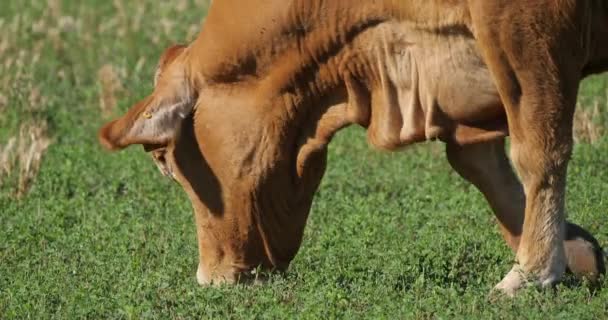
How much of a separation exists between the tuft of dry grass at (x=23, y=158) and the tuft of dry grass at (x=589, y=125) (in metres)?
3.69

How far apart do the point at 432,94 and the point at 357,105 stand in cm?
43

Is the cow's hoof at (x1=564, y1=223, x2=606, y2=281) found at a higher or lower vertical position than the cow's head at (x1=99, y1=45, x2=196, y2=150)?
lower

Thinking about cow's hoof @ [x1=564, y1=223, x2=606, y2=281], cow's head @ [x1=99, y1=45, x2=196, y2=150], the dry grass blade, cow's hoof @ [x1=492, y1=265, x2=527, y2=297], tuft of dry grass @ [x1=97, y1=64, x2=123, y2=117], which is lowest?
tuft of dry grass @ [x1=97, y1=64, x2=123, y2=117]

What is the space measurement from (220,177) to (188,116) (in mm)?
362

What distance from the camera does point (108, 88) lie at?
13.8 m

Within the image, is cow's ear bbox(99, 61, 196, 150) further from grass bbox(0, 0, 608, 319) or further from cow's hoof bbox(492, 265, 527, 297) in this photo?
cow's hoof bbox(492, 265, 527, 297)

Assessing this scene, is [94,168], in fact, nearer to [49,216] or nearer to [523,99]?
[49,216]

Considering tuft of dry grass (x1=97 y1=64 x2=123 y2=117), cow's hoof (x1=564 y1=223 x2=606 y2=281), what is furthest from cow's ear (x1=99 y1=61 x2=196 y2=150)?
tuft of dry grass (x1=97 y1=64 x2=123 y2=117)

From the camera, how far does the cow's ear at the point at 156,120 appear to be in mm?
8852

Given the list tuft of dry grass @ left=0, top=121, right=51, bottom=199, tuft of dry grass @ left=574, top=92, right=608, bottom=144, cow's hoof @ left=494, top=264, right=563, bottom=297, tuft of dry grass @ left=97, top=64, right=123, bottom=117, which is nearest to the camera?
cow's hoof @ left=494, top=264, right=563, bottom=297

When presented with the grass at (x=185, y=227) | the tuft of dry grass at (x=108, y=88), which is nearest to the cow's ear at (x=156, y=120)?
the grass at (x=185, y=227)

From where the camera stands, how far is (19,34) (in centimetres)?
1524

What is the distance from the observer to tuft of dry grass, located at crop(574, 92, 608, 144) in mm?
11922

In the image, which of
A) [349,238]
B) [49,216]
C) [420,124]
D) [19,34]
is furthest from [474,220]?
[19,34]
